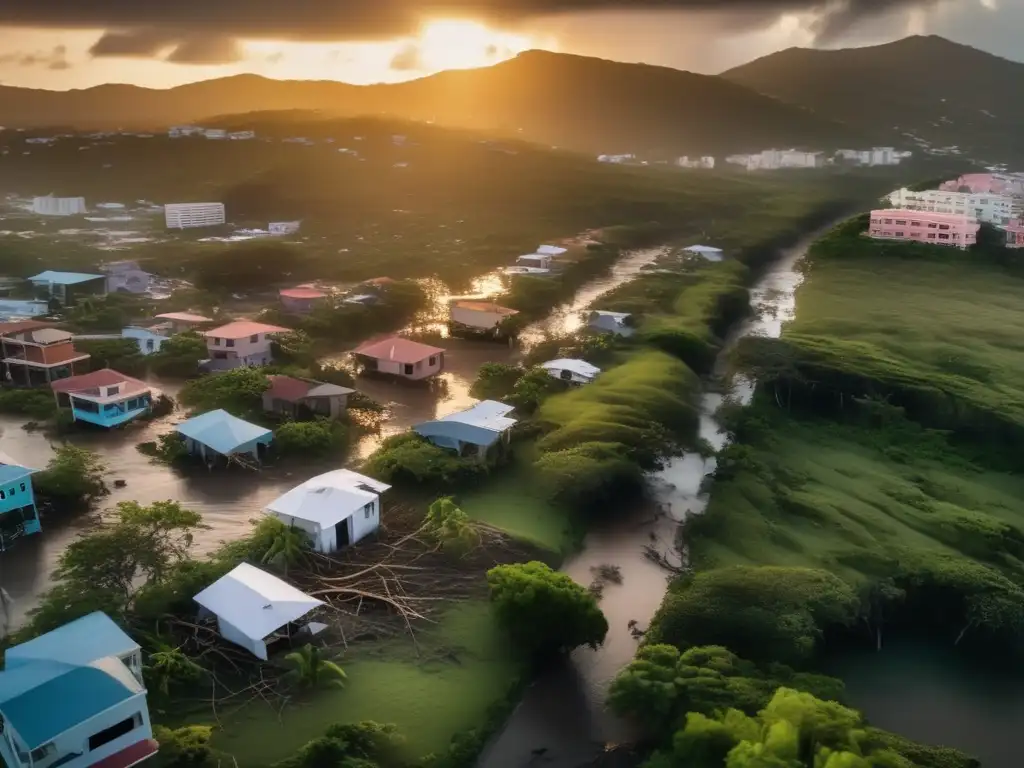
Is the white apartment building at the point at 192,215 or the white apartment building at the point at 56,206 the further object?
the white apartment building at the point at 56,206

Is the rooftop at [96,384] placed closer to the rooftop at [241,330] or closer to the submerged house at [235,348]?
the submerged house at [235,348]

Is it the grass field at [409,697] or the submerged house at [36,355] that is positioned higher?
the submerged house at [36,355]

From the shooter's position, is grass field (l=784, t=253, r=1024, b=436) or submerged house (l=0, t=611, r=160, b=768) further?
grass field (l=784, t=253, r=1024, b=436)

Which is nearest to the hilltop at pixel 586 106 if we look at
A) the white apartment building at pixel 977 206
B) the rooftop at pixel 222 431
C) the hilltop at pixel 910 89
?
the hilltop at pixel 910 89

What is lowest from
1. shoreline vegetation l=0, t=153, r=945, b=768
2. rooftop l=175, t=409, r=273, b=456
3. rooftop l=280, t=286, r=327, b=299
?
shoreline vegetation l=0, t=153, r=945, b=768

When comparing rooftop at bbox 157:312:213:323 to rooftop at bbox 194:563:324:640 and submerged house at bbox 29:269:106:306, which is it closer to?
submerged house at bbox 29:269:106:306

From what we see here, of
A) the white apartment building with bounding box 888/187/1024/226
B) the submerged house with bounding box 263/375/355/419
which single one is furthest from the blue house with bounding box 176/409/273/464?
the white apartment building with bounding box 888/187/1024/226
